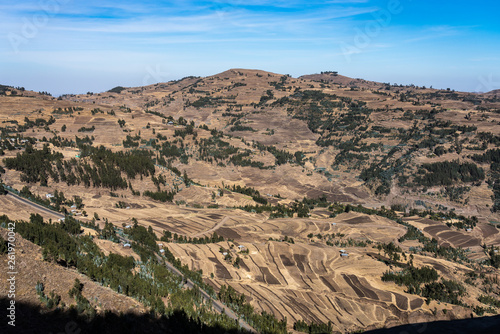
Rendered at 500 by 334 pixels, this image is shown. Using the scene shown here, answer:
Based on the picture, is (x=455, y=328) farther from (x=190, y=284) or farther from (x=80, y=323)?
(x=80, y=323)

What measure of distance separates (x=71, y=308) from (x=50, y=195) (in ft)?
168

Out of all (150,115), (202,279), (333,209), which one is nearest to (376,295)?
(202,279)

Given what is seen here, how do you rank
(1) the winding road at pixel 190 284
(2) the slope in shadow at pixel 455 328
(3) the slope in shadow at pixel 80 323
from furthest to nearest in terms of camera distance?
(1) the winding road at pixel 190 284
(2) the slope in shadow at pixel 455 328
(3) the slope in shadow at pixel 80 323

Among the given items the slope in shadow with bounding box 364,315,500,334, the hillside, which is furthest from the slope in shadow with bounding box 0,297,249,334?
the slope in shadow with bounding box 364,315,500,334

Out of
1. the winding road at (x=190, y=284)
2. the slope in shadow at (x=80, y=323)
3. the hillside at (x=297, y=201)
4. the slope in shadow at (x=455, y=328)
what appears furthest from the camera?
the hillside at (x=297, y=201)

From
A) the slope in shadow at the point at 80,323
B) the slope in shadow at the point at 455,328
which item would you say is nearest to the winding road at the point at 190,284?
the slope in shadow at the point at 80,323

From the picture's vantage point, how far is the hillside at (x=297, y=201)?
40969mm

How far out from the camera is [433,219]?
7975cm

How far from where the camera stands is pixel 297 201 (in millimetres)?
95312

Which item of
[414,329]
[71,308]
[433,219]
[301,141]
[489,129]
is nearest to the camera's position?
[71,308]

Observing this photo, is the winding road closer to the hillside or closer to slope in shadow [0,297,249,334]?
the hillside

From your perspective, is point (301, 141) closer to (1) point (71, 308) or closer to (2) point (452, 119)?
(2) point (452, 119)

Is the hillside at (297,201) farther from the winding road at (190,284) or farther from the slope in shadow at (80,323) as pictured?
the slope in shadow at (80,323)

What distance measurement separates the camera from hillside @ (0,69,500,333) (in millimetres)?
40969
